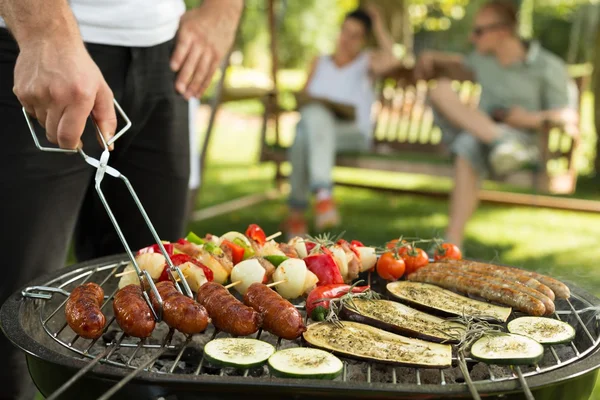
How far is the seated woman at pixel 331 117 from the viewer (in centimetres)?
619

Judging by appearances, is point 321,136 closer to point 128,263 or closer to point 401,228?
point 401,228

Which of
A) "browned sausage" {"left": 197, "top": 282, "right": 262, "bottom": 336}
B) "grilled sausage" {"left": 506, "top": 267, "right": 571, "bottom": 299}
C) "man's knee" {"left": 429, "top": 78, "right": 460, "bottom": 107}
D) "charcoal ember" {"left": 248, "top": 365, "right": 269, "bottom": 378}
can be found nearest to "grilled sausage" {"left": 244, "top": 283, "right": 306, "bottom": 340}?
"browned sausage" {"left": 197, "top": 282, "right": 262, "bottom": 336}

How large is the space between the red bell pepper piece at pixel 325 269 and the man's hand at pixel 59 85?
818mm

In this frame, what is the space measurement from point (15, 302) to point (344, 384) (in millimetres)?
981

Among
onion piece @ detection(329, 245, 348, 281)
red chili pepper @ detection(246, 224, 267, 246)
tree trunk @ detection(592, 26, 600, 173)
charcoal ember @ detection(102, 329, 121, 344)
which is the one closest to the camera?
charcoal ember @ detection(102, 329, 121, 344)

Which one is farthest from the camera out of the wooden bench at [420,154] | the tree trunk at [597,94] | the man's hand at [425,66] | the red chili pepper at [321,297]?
the tree trunk at [597,94]

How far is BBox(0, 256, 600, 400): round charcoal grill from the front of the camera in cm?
145

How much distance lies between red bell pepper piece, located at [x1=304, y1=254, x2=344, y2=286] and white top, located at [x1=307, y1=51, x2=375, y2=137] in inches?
183

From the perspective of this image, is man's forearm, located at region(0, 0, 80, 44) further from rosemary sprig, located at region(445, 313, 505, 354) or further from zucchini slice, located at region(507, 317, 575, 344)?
A: zucchini slice, located at region(507, 317, 575, 344)

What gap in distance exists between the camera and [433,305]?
202 centimetres

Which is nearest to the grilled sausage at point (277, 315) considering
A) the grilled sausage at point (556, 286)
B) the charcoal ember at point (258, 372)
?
the charcoal ember at point (258, 372)

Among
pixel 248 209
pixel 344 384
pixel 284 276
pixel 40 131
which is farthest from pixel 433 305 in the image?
pixel 248 209

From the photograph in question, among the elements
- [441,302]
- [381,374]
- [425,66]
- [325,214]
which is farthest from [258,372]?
[425,66]

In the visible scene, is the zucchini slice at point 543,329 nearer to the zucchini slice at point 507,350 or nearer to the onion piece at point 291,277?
the zucchini slice at point 507,350
